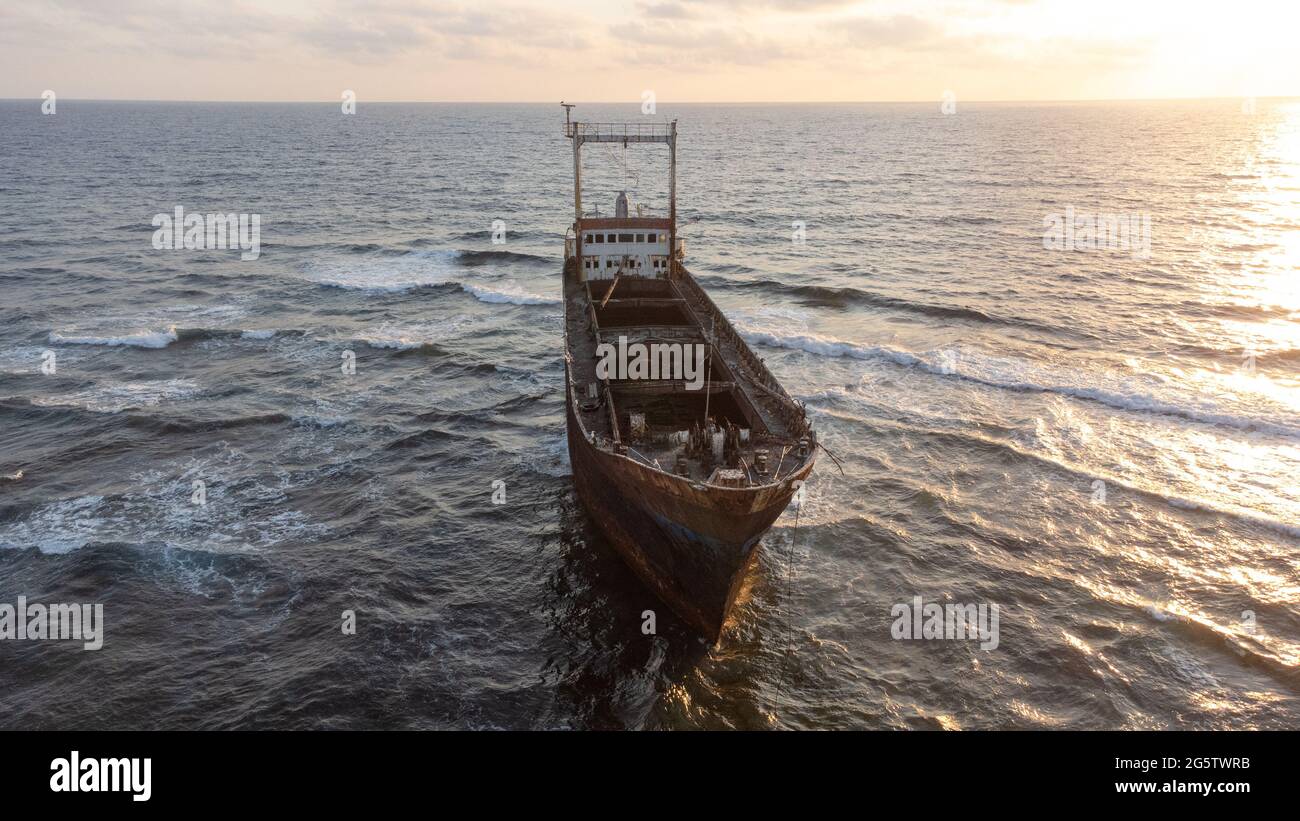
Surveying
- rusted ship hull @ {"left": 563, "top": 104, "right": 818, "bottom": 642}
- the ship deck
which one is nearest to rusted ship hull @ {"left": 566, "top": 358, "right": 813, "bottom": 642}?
rusted ship hull @ {"left": 563, "top": 104, "right": 818, "bottom": 642}

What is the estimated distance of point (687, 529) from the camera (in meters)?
19.4

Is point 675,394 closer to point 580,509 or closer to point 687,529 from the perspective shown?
point 580,509

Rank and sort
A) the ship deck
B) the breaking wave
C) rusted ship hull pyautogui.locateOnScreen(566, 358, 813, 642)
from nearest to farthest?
rusted ship hull pyautogui.locateOnScreen(566, 358, 813, 642) < the ship deck < the breaking wave

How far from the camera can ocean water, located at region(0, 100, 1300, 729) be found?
19312 millimetres

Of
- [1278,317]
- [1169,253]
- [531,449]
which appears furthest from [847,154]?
[531,449]

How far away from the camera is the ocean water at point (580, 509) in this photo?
1931cm

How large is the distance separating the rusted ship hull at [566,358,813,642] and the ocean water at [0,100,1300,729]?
1.08 meters

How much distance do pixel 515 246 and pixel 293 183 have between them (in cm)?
5729

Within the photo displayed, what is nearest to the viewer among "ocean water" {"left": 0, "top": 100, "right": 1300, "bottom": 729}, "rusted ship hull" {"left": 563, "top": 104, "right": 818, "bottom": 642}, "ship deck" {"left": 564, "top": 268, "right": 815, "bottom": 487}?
"rusted ship hull" {"left": 563, "top": 104, "right": 818, "bottom": 642}

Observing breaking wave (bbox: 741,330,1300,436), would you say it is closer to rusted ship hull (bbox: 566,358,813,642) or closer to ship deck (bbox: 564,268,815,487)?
ship deck (bbox: 564,268,815,487)

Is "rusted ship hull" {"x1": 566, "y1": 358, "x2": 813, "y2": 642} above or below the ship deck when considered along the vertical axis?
below

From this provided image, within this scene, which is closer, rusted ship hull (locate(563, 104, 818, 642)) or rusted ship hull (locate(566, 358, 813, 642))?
rusted ship hull (locate(566, 358, 813, 642))

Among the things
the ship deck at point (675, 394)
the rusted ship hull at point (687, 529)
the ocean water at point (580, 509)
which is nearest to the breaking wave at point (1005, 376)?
the ocean water at point (580, 509)

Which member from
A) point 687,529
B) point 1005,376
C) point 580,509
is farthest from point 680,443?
point 1005,376
